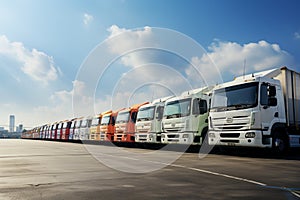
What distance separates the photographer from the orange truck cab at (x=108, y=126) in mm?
24922

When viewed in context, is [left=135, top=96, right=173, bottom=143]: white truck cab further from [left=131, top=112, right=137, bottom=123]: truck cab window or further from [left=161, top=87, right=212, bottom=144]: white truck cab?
[left=161, top=87, right=212, bottom=144]: white truck cab

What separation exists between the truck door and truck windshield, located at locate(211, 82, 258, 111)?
272 mm

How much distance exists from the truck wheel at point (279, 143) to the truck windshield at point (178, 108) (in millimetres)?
4494

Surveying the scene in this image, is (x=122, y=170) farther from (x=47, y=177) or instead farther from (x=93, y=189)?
(x=93, y=189)

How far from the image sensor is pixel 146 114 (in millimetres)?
19734

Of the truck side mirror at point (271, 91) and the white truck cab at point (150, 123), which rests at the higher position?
the truck side mirror at point (271, 91)

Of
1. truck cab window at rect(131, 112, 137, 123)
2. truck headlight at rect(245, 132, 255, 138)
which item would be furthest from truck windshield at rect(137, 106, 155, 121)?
truck headlight at rect(245, 132, 255, 138)

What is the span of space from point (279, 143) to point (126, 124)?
12.1 metres

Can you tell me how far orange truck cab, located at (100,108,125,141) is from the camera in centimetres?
2492

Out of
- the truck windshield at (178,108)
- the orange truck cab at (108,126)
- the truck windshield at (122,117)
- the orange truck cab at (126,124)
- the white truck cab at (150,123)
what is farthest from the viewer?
the orange truck cab at (108,126)

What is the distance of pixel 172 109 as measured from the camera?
16.7m

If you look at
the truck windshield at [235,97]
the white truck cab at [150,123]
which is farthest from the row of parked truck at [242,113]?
the white truck cab at [150,123]

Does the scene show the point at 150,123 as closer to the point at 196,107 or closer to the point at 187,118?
the point at 187,118

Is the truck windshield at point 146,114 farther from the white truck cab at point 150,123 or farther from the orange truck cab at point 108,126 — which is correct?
the orange truck cab at point 108,126
